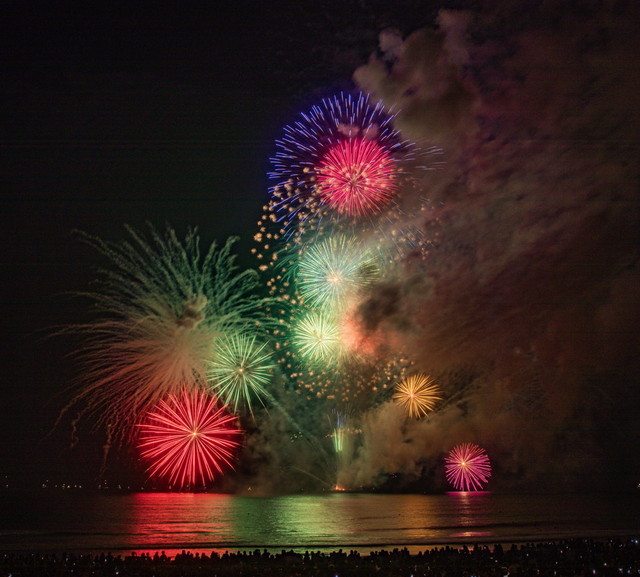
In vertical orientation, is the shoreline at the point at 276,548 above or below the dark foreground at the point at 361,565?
above

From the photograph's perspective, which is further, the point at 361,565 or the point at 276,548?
the point at 276,548

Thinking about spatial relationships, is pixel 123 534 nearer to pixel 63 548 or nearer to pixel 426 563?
pixel 63 548

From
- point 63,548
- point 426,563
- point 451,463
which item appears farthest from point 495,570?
point 451,463

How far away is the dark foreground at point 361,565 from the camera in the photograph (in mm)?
14742

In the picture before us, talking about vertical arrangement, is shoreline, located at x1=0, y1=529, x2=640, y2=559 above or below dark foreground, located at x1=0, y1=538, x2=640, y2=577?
above

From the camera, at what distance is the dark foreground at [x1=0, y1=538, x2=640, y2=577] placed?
14.7 meters

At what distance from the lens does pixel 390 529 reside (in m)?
27.6

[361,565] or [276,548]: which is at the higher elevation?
[276,548]

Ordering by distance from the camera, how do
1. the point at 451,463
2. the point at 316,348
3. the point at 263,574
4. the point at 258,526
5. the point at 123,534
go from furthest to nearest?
the point at 451,463, the point at 316,348, the point at 258,526, the point at 123,534, the point at 263,574

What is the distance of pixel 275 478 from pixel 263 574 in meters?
68.0

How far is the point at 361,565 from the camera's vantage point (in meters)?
15.6

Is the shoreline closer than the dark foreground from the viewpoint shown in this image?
No

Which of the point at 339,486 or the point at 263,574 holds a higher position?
the point at 339,486

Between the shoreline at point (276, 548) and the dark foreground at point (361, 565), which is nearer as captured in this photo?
the dark foreground at point (361, 565)
